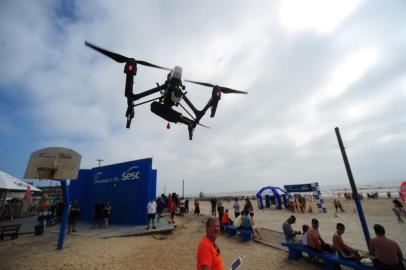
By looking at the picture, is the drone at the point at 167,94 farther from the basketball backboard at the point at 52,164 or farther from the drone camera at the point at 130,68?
the basketball backboard at the point at 52,164

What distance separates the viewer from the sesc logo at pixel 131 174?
13586 millimetres

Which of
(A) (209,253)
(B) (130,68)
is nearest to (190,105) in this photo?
(B) (130,68)

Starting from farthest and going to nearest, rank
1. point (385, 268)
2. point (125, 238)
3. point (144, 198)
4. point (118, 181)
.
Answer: point (118, 181)
point (144, 198)
point (125, 238)
point (385, 268)

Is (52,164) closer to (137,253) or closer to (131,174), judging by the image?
(131,174)

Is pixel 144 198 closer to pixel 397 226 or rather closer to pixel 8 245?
pixel 8 245

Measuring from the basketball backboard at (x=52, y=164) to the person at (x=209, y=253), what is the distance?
29.4 feet

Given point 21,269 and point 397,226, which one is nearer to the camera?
point 21,269

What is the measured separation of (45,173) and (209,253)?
9584mm

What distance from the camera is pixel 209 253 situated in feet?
8.36

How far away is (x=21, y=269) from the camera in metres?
5.76

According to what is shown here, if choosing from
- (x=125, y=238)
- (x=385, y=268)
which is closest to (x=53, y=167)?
(x=125, y=238)

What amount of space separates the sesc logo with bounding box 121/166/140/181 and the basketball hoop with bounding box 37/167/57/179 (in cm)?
536

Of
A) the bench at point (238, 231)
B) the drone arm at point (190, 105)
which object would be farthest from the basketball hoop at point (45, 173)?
the bench at point (238, 231)

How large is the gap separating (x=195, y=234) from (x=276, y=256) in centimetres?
503
